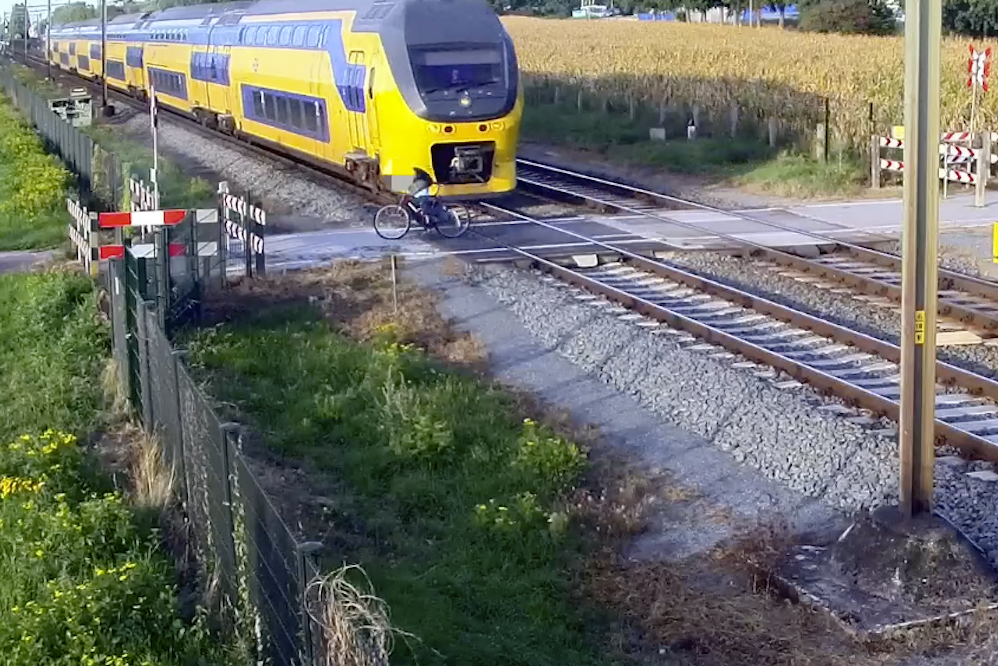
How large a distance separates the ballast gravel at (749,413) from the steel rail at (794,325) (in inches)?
6.6

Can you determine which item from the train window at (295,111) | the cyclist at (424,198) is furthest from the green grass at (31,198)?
the cyclist at (424,198)

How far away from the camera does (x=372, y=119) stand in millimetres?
19656

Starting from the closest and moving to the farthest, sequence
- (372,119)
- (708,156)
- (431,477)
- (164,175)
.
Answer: (431,477)
(372,119)
(164,175)
(708,156)

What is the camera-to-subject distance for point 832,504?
343 inches

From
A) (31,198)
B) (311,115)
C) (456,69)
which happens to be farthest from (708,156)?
(31,198)

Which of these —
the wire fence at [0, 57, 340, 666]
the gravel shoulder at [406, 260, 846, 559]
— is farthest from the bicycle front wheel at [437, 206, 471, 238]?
the wire fence at [0, 57, 340, 666]

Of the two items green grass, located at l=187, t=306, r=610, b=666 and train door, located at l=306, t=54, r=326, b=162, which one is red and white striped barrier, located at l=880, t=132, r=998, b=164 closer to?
train door, located at l=306, t=54, r=326, b=162

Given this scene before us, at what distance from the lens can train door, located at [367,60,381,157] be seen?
768 inches

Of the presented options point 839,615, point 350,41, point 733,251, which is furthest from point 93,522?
point 350,41

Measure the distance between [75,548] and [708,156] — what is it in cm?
2198

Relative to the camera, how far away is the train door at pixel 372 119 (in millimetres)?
19500

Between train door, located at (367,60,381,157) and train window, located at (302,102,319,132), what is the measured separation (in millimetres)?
2892

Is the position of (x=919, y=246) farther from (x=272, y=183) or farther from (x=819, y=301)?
(x=272, y=183)

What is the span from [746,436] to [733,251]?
786cm
